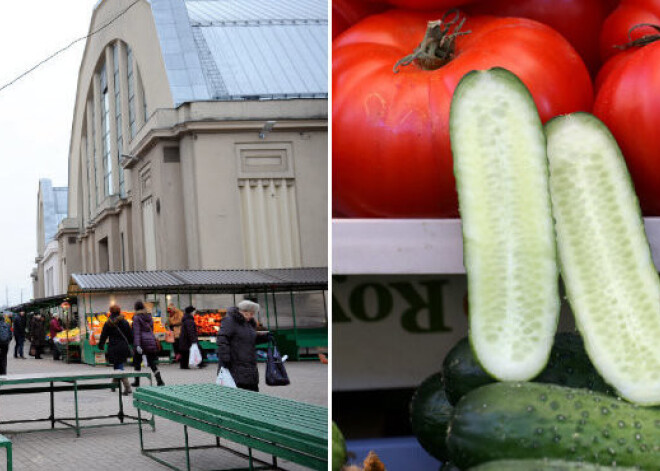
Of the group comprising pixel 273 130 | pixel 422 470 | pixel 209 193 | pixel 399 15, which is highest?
pixel 273 130

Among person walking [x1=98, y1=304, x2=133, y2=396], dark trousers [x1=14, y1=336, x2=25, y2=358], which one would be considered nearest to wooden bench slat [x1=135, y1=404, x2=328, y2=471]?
person walking [x1=98, y1=304, x2=133, y2=396]

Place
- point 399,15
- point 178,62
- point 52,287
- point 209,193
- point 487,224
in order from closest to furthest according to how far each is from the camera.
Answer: point 487,224, point 399,15, point 209,193, point 178,62, point 52,287

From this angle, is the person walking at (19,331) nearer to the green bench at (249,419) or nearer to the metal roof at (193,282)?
the metal roof at (193,282)

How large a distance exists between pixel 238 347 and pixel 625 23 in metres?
7.37

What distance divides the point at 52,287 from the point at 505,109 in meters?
70.9

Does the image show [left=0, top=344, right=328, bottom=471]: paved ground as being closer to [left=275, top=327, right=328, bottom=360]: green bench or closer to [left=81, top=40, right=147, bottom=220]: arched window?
[left=275, top=327, right=328, bottom=360]: green bench

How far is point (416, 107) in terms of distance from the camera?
2090 mm

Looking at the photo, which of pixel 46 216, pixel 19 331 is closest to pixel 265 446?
pixel 19 331

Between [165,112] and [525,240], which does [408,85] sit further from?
[165,112]

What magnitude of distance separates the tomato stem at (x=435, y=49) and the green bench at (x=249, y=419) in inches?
117

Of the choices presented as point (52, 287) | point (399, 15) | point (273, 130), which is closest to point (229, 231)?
point (273, 130)

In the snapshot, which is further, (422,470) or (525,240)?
(422,470)

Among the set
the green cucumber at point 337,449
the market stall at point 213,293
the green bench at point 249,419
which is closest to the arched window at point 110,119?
the market stall at point 213,293

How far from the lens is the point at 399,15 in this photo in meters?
2.22
